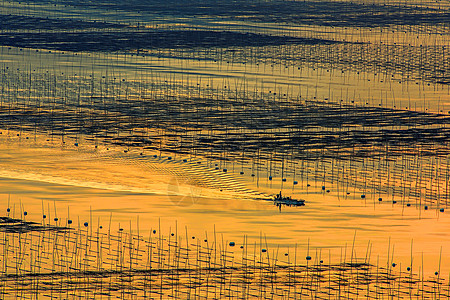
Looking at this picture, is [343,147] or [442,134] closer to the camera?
[343,147]

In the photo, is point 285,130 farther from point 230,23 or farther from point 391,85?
point 230,23

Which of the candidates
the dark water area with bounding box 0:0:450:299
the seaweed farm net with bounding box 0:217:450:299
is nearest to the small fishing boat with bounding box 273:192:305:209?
the dark water area with bounding box 0:0:450:299

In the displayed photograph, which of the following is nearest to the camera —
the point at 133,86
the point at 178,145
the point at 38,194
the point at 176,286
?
the point at 176,286

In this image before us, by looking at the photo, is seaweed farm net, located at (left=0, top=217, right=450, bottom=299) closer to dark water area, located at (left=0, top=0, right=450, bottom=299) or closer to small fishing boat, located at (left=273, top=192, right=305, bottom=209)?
dark water area, located at (left=0, top=0, right=450, bottom=299)

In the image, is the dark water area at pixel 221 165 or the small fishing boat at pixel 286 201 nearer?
the dark water area at pixel 221 165

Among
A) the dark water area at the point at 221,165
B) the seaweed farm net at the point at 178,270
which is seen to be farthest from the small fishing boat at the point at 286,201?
the seaweed farm net at the point at 178,270

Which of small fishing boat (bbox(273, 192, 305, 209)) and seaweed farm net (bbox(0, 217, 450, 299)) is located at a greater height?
small fishing boat (bbox(273, 192, 305, 209))

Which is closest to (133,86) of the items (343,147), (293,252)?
(343,147)

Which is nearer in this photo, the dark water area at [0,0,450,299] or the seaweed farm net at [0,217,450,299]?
the seaweed farm net at [0,217,450,299]

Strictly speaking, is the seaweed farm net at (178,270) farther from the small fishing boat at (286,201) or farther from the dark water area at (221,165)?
the small fishing boat at (286,201)
